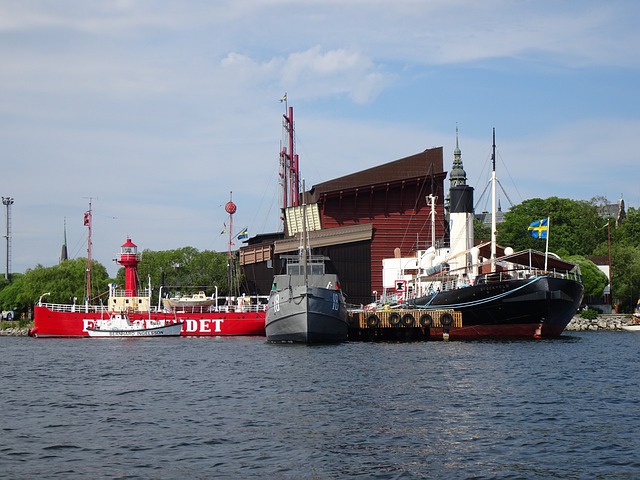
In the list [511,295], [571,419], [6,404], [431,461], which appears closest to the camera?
[431,461]

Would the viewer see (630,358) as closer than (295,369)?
No

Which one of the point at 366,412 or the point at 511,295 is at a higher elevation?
the point at 511,295

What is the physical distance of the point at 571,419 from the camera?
27359mm

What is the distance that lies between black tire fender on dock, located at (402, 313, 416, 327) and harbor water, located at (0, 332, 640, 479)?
16639 millimetres

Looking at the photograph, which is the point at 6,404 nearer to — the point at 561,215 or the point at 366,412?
the point at 366,412

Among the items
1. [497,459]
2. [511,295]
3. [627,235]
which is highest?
[627,235]

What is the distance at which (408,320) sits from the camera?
2630 inches

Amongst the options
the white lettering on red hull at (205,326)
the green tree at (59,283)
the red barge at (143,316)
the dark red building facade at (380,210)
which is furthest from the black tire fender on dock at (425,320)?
the green tree at (59,283)

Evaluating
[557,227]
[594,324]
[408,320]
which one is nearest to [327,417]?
[408,320]

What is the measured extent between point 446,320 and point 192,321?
27804 millimetres

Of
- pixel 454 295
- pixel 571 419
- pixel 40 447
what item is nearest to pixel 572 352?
pixel 454 295

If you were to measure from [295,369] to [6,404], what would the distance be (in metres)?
14.5

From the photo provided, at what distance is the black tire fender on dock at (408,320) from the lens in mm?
66688

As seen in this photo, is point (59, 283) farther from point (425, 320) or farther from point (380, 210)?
point (425, 320)
